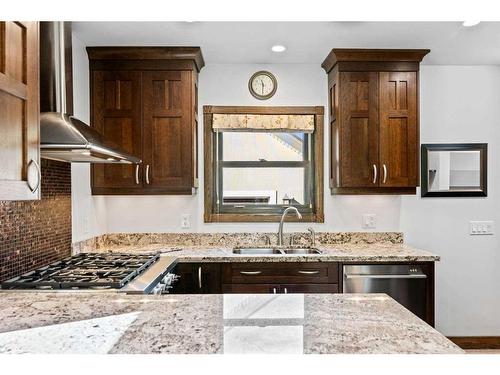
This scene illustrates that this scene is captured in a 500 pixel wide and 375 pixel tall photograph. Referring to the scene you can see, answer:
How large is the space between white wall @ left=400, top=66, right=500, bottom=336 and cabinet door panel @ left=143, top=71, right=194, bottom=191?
6.58ft

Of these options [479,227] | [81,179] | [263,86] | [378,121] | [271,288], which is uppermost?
[263,86]

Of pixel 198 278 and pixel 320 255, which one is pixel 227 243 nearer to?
pixel 198 278

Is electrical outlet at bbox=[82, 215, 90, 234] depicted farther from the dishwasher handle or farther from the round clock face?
the dishwasher handle

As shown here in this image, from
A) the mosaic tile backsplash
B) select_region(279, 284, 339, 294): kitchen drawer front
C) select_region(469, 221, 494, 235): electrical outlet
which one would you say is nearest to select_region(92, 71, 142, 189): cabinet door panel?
the mosaic tile backsplash

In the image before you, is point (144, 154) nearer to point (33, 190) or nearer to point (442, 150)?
point (33, 190)

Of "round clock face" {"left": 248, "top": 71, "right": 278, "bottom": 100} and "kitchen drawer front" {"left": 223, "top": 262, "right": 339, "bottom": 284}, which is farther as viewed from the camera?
"round clock face" {"left": 248, "top": 71, "right": 278, "bottom": 100}

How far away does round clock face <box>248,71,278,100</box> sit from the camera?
3.71 metres

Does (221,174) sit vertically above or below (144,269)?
above

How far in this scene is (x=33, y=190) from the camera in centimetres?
125

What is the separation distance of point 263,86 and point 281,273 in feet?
5.49

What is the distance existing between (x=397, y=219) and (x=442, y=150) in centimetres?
74

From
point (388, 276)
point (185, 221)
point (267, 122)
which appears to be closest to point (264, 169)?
point (267, 122)

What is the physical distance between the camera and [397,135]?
133 inches
